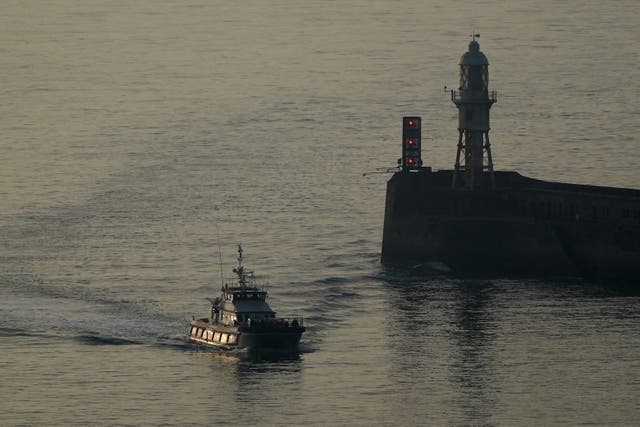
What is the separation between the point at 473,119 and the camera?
554ft

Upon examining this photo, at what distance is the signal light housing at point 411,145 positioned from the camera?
168 metres

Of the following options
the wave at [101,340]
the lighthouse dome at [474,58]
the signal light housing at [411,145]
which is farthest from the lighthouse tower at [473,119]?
the wave at [101,340]

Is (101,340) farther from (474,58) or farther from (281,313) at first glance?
(474,58)

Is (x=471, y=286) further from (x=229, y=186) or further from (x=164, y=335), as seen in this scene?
(x=229, y=186)

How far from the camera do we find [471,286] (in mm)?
160625

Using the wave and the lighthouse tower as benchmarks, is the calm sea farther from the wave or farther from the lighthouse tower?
the lighthouse tower

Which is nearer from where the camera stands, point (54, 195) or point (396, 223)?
point (396, 223)

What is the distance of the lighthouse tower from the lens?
168 meters

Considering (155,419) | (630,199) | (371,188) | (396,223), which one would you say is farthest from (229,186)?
(155,419)

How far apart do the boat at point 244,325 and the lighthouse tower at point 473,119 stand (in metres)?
27.4

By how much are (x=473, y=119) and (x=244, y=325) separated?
34.5 metres

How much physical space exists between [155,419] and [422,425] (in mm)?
13142

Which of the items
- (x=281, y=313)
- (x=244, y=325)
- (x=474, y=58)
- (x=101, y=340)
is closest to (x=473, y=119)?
(x=474, y=58)

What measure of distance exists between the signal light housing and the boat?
26.5m
